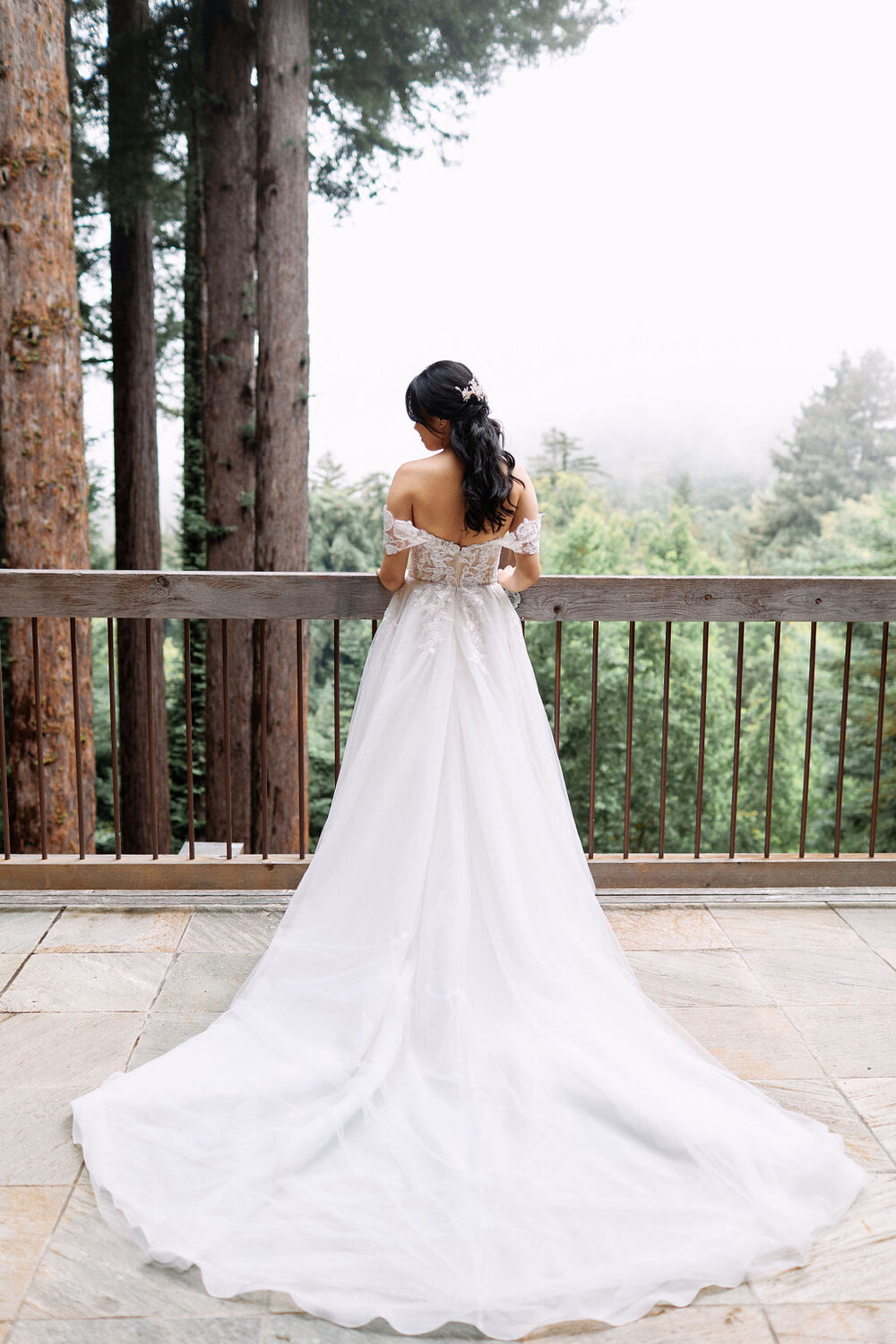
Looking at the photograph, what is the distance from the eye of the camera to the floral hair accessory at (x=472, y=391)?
2.49 metres

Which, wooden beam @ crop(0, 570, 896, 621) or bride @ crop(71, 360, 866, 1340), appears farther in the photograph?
wooden beam @ crop(0, 570, 896, 621)

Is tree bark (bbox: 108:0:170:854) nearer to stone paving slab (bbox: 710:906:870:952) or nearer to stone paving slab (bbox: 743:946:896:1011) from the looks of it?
stone paving slab (bbox: 710:906:870:952)

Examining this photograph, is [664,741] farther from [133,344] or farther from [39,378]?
[133,344]

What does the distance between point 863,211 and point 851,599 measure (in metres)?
28.7

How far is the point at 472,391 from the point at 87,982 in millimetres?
1933

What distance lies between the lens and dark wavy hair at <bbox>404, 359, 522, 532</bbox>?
2.49m

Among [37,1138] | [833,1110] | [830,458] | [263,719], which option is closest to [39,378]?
[263,719]

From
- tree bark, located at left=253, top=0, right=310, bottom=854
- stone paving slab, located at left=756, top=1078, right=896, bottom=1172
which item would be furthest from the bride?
tree bark, located at left=253, top=0, right=310, bottom=854

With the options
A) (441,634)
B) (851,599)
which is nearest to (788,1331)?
(441,634)

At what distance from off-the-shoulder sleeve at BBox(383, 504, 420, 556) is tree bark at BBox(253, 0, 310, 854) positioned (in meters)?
4.92

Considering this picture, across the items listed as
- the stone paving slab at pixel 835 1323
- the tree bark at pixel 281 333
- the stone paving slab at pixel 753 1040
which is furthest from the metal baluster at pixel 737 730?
the tree bark at pixel 281 333

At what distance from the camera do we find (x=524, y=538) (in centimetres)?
275

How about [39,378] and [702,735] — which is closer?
[702,735]

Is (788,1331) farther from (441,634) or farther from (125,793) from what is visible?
(125,793)
